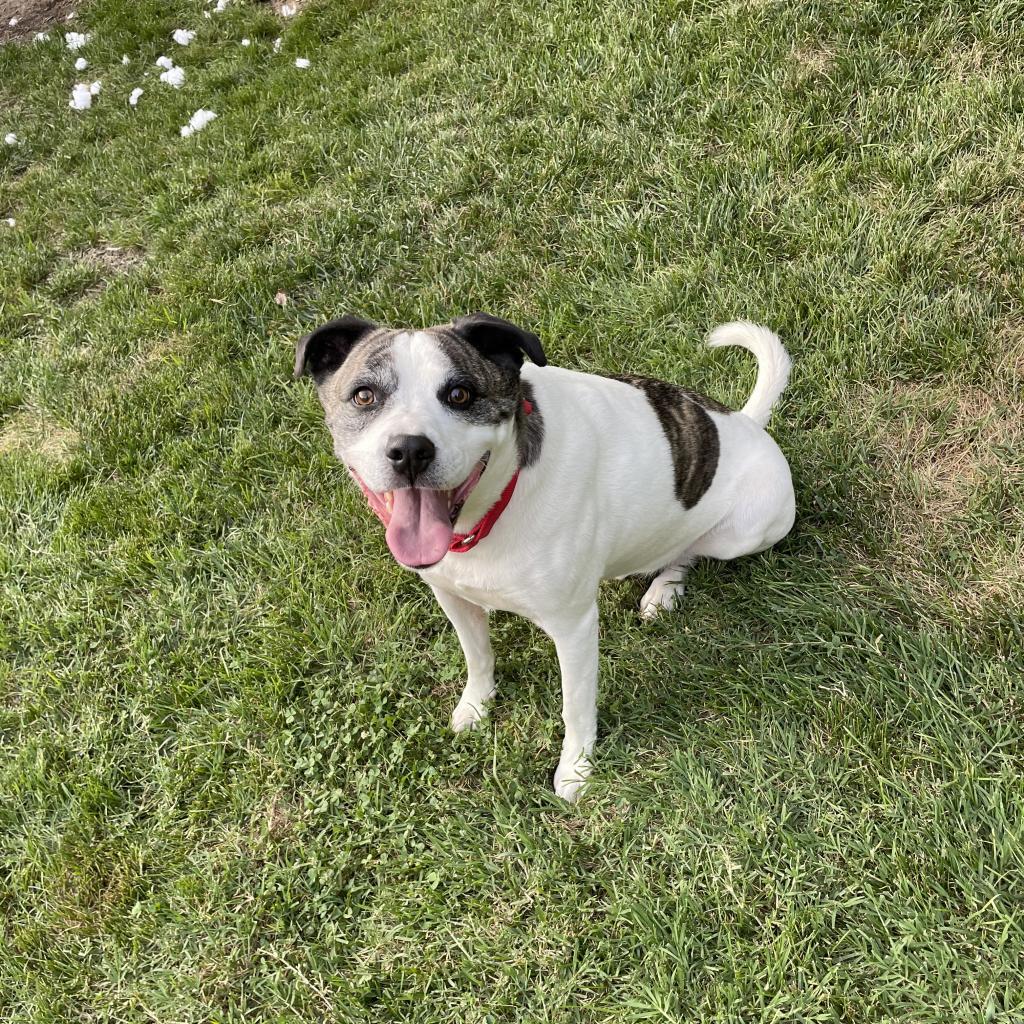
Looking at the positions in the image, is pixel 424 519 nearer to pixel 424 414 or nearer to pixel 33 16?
pixel 424 414

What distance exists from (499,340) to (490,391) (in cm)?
18

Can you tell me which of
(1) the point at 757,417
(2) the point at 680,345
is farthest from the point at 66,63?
(1) the point at 757,417

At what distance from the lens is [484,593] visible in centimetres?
238

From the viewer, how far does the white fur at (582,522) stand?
7.55ft

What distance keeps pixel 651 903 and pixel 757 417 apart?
6.45 ft

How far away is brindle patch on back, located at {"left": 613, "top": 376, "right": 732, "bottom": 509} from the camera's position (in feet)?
9.17

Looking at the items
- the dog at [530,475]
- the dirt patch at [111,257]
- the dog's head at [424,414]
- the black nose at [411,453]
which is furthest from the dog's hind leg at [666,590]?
the dirt patch at [111,257]

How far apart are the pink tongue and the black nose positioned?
0.28 ft

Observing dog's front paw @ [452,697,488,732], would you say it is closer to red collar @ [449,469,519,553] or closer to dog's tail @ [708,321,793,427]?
red collar @ [449,469,519,553]

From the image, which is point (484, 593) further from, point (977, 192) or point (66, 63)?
point (66, 63)

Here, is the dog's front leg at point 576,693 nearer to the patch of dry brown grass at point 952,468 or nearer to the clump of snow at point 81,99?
the patch of dry brown grass at point 952,468

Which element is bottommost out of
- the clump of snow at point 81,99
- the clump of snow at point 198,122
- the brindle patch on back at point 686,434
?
the brindle patch on back at point 686,434

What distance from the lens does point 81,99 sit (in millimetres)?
6543

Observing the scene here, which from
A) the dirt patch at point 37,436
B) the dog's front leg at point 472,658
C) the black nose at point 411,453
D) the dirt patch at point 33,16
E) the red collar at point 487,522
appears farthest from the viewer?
the dirt patch at point 33,16
